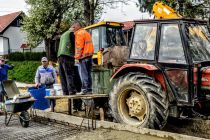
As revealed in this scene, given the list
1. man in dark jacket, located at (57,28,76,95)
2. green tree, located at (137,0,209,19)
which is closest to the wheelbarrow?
man in dark jacket, located at (57,28,76,95)

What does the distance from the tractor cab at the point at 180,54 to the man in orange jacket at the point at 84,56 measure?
1.53 meters

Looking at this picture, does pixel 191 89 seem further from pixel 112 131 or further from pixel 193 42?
pixel 112 131

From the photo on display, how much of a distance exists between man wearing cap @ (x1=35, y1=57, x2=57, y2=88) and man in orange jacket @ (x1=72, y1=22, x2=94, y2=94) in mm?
2152

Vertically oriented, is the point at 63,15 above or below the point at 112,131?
above

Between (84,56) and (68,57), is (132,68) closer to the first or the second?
(84,56)

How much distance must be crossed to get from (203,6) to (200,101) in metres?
10.4

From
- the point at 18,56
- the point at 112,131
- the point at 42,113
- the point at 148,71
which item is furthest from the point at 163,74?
the point at 18,56

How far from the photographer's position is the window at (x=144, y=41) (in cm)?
727

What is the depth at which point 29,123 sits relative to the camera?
9039 millimetres

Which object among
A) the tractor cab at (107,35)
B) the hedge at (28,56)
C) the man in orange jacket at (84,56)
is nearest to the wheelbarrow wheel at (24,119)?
the man in orange jacket at (84,56)

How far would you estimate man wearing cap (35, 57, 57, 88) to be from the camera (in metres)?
10.6

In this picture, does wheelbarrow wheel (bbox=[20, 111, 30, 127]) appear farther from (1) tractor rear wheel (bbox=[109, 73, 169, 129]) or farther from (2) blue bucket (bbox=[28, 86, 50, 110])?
(1) tractor rear wheel (bbox=[109, 73, 169, 129])

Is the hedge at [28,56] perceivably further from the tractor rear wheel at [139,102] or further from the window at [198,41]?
the window at [198,41]

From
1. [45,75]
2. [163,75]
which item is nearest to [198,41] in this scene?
[163,75]
